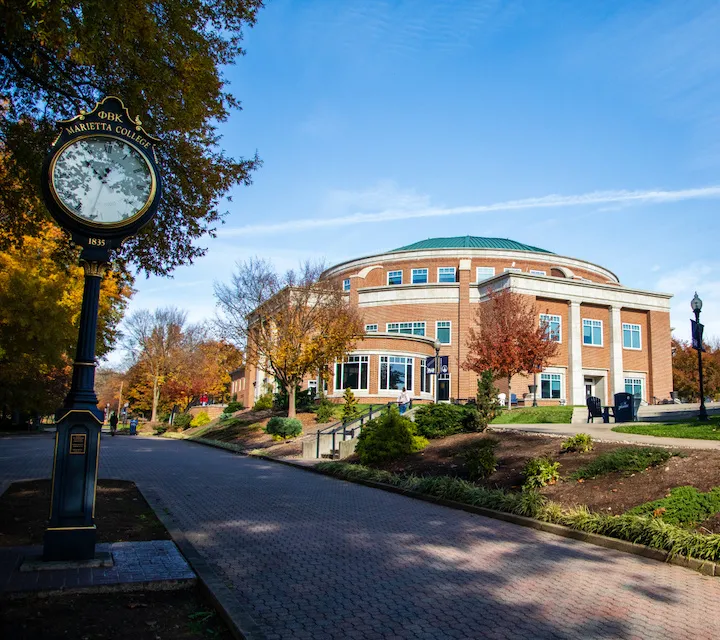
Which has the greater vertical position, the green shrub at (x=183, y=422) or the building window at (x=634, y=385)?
the building window at (x=634, y=385)

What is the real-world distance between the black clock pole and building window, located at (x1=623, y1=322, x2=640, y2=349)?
49.7m

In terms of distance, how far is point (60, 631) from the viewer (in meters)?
4.73

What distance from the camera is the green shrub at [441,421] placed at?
1897cm

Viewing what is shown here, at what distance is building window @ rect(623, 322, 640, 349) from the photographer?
50.2 metres

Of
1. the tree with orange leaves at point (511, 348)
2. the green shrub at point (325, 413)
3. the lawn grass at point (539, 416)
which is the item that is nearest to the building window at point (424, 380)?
the tree with orange leaves at point (511, 348)

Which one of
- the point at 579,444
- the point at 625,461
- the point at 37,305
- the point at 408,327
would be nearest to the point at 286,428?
the point at 37,305

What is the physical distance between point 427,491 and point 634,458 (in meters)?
4.15

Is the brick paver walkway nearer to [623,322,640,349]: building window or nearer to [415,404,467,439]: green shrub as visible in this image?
[415,404,467,439]: green shrub

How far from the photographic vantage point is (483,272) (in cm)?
5594

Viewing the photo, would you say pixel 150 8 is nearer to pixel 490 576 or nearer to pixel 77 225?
pixel 77 225

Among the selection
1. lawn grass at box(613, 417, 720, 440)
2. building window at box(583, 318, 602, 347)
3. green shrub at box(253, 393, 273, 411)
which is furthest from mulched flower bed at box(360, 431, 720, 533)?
building window at box(583, 318, 602, 347)

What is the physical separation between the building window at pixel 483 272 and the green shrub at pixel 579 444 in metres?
43.1

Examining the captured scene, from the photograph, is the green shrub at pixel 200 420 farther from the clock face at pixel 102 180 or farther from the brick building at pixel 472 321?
the clock face at pixel 102 180

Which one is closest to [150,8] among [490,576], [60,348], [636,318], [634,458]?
[490,576]
